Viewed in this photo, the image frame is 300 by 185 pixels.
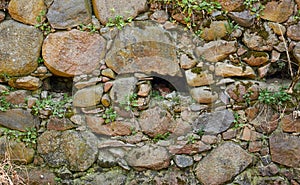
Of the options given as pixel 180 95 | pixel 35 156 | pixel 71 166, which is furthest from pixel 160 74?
pixel 35 156

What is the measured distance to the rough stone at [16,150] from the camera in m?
2.57

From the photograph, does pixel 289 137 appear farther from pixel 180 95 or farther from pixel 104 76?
pixel 104 76

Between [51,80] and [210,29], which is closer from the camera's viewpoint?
[210,29]

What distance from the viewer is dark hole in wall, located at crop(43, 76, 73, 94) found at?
2604mm

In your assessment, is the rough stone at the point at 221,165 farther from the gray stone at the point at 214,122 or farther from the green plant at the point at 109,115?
the green plant at the point at 109,115

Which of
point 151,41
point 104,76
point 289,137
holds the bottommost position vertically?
point 289,137

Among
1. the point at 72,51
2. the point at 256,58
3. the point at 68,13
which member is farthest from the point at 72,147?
the point at 256,58

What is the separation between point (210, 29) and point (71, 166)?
137 centimetres

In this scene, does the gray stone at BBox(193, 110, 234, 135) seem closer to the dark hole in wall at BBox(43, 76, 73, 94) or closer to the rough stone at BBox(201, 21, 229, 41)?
the rough stone at BBox(201, 21, 229, 41)

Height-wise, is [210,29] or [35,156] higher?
[210,29]

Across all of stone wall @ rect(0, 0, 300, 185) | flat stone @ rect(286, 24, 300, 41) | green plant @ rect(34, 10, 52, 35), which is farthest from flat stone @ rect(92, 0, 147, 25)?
flat stone @ rect(286, 24, 300, 41)

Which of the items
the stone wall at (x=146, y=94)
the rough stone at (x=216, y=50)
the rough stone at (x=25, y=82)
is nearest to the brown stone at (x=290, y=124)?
the stone wall at (x=146, y=94)

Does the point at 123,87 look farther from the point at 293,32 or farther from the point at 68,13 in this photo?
the point at 293,32

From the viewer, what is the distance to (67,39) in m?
2.44
